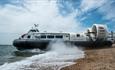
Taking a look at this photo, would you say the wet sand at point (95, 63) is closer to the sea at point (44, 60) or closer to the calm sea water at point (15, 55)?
the sea at point (44, 60)

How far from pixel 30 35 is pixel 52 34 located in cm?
283

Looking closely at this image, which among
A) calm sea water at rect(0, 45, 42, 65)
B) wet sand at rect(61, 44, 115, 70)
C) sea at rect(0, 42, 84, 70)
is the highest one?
wet sand at rect(61, 44, 115, 70)

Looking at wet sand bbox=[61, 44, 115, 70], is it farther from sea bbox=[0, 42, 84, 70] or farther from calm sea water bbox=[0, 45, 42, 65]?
calm sea water bbox=[0, 45, 42, 65]

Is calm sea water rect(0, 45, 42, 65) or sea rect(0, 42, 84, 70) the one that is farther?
calm sea water rect(0, 45, 42, 65)

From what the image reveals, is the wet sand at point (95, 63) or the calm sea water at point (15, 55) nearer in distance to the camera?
the wet sand at point (95, 63)

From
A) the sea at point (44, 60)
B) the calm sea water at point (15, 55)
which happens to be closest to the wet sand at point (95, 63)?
the sea at point (44, 60)

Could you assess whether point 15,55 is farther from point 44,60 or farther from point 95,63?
point 95,63

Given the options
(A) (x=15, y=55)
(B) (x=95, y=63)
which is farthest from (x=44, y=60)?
(A) (x=15, y=55)

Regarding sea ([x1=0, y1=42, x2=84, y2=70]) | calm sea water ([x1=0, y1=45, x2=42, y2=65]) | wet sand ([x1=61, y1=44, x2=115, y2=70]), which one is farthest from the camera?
calm sea water ([x1=0, y1=45, x2=42, y2=65])

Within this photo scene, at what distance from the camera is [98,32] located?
2772 centimetres

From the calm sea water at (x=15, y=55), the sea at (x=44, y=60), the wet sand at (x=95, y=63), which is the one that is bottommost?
the calm sea water at (x=15, y=55)

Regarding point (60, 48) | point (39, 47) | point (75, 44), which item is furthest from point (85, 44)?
point (39, 47)

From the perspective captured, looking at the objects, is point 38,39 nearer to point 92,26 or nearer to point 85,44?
point 85,44

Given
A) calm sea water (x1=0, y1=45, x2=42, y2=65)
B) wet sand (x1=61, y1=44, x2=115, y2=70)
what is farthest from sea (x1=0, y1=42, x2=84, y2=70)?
wet sand (x1=61, y1=44, x2=115, y2=70)
